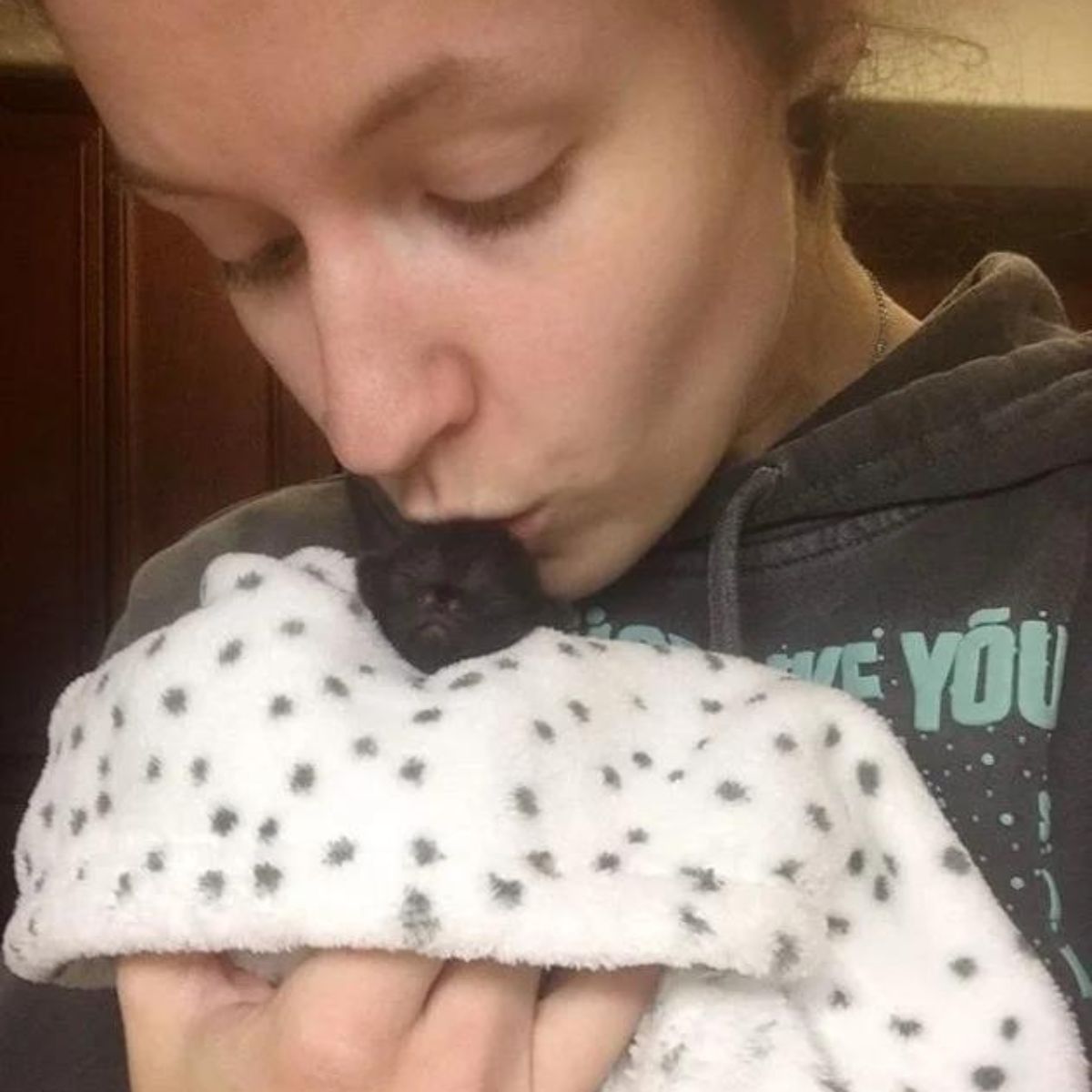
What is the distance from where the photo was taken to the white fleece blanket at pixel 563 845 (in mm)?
479

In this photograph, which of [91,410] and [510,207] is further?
[91,410]

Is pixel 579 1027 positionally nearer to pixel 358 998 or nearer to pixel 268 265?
pixel 358 998

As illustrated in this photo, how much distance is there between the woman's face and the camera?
0.49 m

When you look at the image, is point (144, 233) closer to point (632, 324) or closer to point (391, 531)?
point (391, 531)

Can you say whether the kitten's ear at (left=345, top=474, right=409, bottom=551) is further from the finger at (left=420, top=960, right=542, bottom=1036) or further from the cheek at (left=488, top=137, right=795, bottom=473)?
the finger at (left=420, top=960, right=542, bottom=1036)

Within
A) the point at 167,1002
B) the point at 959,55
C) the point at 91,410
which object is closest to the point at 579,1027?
the point at 167,1002

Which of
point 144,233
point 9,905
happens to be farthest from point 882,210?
point 9,905

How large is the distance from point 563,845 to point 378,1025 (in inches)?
3.4

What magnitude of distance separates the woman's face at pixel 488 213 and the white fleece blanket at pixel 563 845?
0.08 m

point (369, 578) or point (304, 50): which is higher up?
point (304, 50)

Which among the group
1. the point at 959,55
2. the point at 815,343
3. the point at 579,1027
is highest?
the point at 959,55

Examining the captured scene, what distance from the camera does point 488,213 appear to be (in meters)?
0.54

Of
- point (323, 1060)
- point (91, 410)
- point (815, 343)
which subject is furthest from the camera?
point (91, 410)

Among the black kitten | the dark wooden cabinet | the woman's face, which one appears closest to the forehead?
the woman's face
